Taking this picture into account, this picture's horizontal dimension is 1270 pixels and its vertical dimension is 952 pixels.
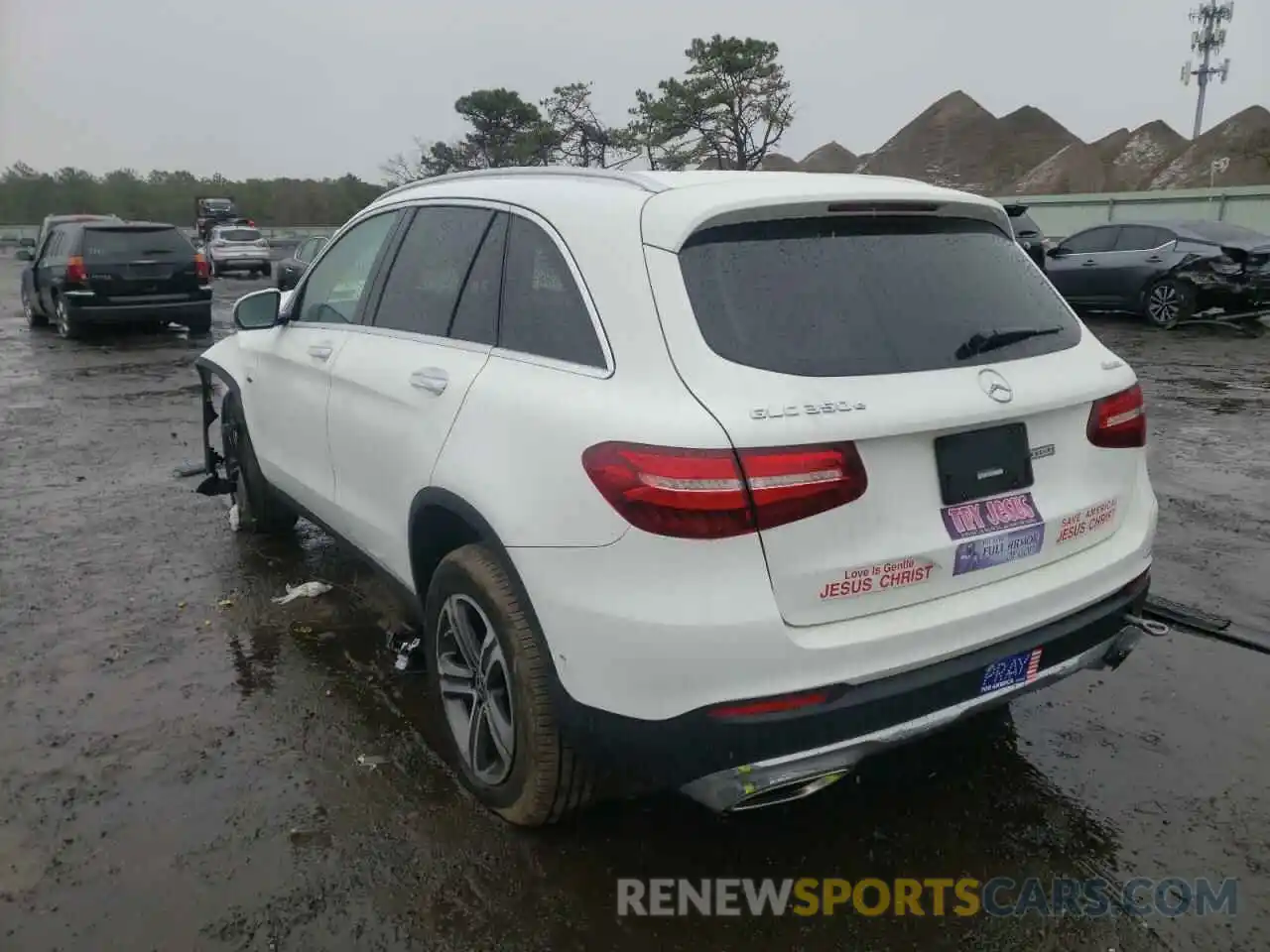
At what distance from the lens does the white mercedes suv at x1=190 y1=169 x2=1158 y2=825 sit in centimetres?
228

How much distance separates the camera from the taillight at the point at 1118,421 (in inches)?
112

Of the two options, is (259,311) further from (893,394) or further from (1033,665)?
(1033,665)

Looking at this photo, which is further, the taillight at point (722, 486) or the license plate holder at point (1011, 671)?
the license plate holder at point (1011, 671)

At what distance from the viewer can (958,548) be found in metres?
2.49

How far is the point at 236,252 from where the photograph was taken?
2981 cm

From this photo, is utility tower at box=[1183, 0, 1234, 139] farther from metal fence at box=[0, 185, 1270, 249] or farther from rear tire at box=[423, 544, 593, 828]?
rear tire at box=[423, 544, 593, 828]

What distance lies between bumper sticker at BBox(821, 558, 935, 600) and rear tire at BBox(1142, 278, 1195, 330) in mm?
13939

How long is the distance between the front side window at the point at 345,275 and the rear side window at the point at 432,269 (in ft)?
0.87

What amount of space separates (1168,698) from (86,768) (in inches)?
149

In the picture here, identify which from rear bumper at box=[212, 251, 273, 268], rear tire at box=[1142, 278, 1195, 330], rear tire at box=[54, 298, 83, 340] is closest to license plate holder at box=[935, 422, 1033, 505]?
rear tire at box=[1142, 278, 1195, 330]

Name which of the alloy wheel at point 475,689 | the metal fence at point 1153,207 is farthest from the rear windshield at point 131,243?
the metal fence at point 1153,207

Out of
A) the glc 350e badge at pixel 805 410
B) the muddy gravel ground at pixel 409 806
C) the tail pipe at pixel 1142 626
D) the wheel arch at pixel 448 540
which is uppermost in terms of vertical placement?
the glc 350e badge at pixel 805 410

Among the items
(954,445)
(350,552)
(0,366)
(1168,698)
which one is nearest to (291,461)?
(350,552)

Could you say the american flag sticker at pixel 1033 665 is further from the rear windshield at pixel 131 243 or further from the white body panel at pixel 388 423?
the rear windshield at pixel 131 243
